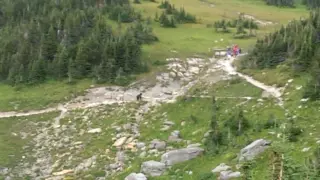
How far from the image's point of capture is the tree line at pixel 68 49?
63.9m

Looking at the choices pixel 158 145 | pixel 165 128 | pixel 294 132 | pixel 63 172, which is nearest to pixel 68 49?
pixel 165 128

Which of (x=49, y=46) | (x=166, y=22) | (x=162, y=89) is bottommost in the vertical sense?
(x=162, y=89)

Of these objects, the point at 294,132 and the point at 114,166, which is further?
the point at 114,166

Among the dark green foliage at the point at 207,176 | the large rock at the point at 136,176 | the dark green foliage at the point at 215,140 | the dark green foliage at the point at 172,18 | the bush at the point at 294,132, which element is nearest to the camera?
the dark green foliage at the point at 207,176

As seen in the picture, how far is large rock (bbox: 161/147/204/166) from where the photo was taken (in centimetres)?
3289

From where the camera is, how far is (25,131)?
47.5m

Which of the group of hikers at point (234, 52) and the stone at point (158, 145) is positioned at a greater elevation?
the group of hikers at point (234, 52)

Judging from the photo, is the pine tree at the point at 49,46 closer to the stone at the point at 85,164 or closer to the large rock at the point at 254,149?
the stone at the point at 85,164

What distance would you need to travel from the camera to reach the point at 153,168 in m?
32.5

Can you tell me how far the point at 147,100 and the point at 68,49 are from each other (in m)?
18.9

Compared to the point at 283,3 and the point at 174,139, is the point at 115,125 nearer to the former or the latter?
the point at 174,139

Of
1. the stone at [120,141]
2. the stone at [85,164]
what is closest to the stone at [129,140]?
the stone at [120,141]

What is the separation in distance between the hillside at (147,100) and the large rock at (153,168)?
96mm

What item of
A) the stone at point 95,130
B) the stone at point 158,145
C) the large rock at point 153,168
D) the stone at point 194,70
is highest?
the stone at point 194,70
